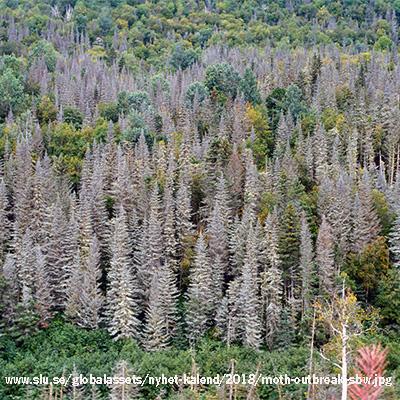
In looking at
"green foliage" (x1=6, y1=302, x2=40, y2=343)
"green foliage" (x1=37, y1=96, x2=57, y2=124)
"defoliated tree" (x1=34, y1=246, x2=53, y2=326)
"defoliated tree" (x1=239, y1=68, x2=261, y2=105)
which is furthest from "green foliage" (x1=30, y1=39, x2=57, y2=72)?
"green foliage" (x1=6, y1=302, x2=40, y2=343)

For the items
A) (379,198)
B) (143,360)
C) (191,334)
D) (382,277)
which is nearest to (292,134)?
(379,198)

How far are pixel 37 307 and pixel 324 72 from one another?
241 ft

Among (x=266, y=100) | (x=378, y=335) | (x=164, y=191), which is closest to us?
(x=378, y=335)

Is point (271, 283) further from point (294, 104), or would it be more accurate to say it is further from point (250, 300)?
point (294, 104)

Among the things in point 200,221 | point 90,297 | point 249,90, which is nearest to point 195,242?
point 200,221

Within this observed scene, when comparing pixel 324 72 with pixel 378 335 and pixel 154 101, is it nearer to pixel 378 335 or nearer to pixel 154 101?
pixel 154 101

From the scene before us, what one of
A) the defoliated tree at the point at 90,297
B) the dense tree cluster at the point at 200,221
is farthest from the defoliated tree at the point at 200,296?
the defoliated tree at the point at 90,297

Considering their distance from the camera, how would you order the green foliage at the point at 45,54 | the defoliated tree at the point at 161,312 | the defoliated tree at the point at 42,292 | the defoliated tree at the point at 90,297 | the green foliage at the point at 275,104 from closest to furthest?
1. the defoliated tree at the point at 161,312
2. the defoliated tree at the point at 90,297
3. the defoliated tree at the point at 42,292
4. the green foliage at the point at 275,104
5. the green foliage at the point at 45,54

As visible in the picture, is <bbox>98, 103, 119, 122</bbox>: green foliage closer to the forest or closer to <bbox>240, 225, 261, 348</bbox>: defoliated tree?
the forest

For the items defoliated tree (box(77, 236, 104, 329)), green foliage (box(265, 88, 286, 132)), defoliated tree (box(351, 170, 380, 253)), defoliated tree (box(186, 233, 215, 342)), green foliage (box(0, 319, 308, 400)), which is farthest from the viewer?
green foliage (box(265, 88, 286, 132))

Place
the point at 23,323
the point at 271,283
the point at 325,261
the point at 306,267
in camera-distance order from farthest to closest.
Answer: the point at 325,261 → the point at 306,267 → the point at 271,283 → the point at 23,323

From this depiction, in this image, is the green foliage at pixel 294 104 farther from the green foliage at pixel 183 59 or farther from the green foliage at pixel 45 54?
the green foliage at pixel 45 54

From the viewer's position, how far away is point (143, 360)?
59062 mm

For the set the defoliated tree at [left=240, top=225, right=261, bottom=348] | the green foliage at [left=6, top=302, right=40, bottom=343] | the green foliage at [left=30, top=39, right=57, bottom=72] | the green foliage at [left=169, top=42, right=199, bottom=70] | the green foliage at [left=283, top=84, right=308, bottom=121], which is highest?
the green foliage at [left=283, top=84, right=308, bottom=121]
